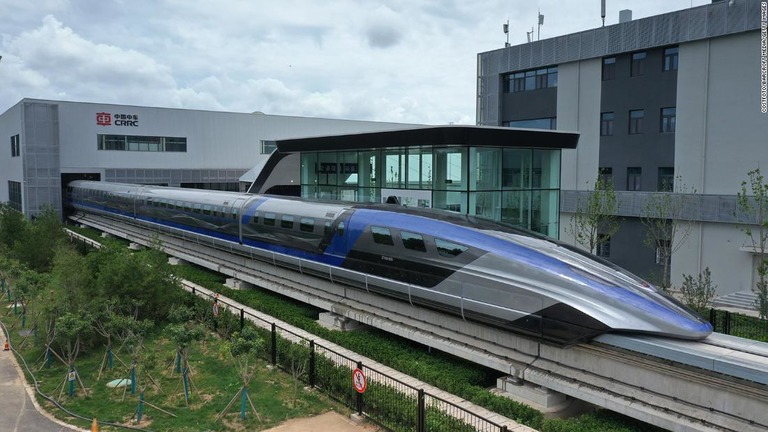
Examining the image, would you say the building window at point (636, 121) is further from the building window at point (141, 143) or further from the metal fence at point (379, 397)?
the building window at point (141, 143)

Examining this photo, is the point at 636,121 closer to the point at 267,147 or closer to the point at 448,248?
the point at 448,248

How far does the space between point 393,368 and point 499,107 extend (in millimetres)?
23845

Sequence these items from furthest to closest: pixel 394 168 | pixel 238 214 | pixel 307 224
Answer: pixel 238 214, pixel 394 168, pixel 307 224

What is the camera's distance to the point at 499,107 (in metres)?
36.7

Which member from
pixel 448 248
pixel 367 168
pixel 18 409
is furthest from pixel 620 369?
pixel 367 168

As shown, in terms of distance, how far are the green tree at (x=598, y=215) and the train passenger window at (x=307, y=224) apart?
11.3 m

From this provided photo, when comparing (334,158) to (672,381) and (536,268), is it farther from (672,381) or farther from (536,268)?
(672,381)

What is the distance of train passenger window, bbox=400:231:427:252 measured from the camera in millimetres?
16884

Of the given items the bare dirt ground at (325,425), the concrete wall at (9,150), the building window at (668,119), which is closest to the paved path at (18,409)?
the bare dirt ground at (325,425)

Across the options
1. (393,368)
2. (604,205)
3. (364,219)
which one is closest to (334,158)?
(364,219)

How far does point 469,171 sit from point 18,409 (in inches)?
640

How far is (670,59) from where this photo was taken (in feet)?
94.3

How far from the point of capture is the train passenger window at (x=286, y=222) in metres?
23.4

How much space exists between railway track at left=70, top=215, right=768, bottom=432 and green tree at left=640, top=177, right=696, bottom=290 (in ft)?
47.9
